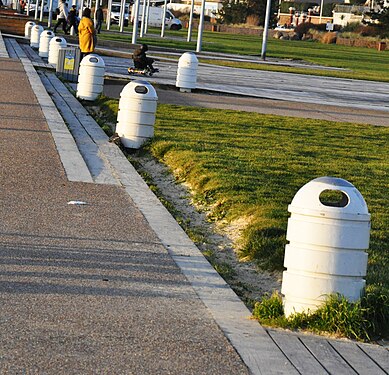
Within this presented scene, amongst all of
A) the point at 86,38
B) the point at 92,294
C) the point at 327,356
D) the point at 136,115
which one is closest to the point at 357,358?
the point at 327,356

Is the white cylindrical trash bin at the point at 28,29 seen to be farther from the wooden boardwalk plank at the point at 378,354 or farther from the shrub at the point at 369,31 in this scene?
the shrub at the point at 369,31

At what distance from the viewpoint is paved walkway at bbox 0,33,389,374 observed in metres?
5.51

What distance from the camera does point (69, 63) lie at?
27344 mm

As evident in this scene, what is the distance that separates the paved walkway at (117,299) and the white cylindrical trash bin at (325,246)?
0.35 metres

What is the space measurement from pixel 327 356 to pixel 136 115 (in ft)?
29.8

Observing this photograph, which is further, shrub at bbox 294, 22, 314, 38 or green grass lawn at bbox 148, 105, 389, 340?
shrub at bbox 294, 22, 314, 38

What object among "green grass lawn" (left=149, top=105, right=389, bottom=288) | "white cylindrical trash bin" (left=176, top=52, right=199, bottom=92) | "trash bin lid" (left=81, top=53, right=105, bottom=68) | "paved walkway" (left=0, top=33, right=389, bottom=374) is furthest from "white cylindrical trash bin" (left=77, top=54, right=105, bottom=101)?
"paved walkway" (left=0, top=33, right=389, bottom=374)

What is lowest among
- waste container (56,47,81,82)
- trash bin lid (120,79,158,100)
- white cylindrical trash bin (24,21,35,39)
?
white cylindrical trash bin (24,21,35,39)

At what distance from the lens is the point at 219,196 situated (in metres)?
10.9

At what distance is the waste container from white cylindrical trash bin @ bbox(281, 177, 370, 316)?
21.1 metres

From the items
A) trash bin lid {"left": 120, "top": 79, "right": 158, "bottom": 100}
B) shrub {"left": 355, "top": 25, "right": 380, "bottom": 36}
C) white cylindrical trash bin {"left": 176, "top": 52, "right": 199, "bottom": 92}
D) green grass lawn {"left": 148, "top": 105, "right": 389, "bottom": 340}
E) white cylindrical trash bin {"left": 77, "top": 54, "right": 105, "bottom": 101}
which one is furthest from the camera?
shrub {"left": 355, "top": 25, "right": 380, "bottom": 36}

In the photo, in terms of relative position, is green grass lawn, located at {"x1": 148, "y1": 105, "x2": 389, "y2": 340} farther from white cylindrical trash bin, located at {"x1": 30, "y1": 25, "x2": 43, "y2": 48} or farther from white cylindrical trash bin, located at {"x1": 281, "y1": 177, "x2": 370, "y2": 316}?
white cylindrical trash bin, located at {"x1": 30, "y1": 25, "x2": 43, "y2": 48}

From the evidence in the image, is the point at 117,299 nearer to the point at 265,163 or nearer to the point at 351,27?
the point at 265,163

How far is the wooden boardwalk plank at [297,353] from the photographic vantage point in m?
5.56
